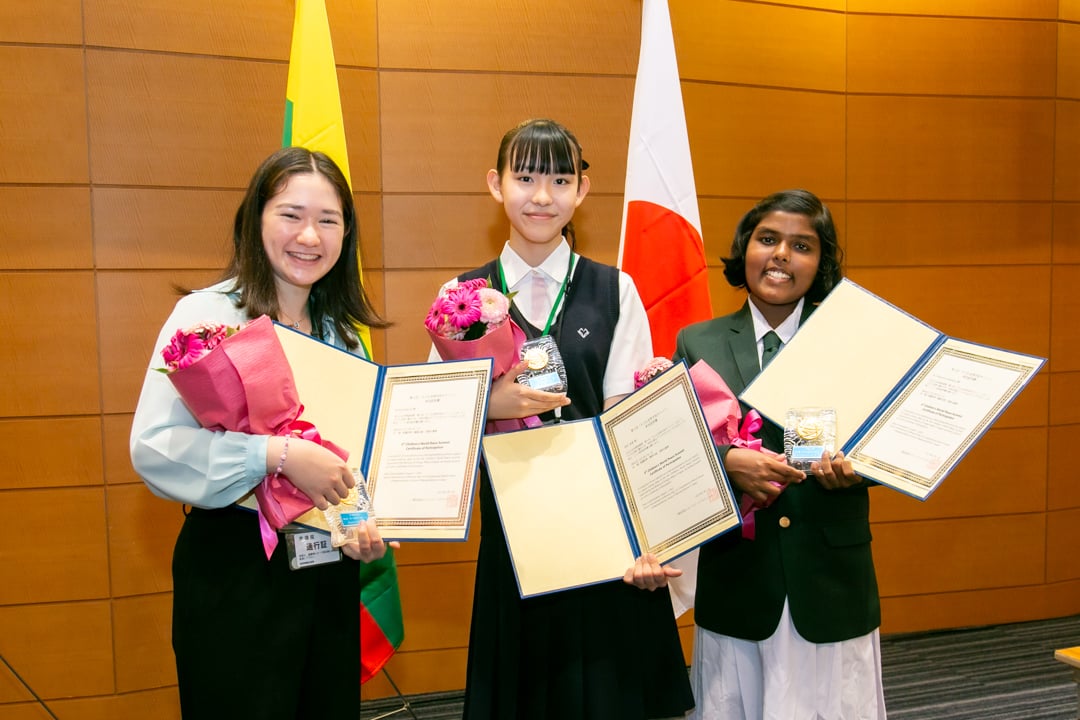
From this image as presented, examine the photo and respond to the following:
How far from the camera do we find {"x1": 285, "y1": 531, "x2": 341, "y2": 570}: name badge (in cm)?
158

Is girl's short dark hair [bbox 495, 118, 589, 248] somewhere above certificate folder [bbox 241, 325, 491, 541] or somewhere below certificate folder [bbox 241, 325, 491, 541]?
above

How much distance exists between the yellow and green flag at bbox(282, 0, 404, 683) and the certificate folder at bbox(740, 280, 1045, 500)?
183 cm

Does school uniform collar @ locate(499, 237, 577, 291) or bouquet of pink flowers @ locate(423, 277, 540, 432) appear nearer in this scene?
bouquet of pink flowers @ locate(423, 277, 540, 432)

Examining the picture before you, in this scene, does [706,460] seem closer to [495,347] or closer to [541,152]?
[495,347]

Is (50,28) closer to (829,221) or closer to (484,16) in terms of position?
(484,16)

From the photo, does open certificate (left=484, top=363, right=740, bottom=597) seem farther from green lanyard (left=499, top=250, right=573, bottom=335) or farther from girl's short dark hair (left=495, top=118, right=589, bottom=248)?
girl's short dark hair (left=495, top=118, right=589, bottom=248)

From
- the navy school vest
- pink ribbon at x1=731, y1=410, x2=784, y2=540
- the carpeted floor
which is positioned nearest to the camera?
pink ribbon at x1=731, y1=410, x2=784, y2=540

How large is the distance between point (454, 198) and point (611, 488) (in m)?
2.36

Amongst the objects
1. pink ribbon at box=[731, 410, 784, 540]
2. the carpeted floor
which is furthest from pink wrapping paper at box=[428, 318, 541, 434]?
the carpeted floor

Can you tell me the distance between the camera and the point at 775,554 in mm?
1896

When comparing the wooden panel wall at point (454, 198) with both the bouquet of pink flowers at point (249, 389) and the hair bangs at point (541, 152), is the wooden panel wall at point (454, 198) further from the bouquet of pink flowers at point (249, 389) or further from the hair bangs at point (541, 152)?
the bouquet of pink flowers at point (249, 389)

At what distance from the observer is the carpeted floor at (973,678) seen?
3.40 metres

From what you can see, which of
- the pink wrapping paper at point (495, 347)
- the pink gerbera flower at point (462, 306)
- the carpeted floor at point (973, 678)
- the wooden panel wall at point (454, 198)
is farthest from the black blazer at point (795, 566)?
the wooden panel wall at point (454, 198)

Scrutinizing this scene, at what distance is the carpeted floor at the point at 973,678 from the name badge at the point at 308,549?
2.32 metres
